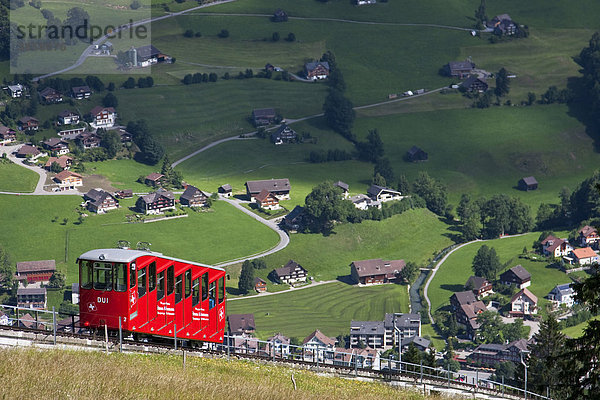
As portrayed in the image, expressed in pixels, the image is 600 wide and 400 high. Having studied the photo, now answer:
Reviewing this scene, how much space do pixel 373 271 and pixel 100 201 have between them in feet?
177

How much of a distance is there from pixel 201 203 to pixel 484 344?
68.4 m

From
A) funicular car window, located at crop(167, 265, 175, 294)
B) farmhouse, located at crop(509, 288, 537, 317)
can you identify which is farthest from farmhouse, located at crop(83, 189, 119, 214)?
funicular car window, located at crop(167, 265, 175, 294)

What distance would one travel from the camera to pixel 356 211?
19800 cm

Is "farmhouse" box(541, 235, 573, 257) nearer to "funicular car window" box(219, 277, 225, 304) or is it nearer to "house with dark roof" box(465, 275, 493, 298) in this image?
"house with dark roof" box(465, 275, 493, 298)

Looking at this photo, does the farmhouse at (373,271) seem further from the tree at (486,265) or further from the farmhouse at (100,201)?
the farmhouse at (100,201)

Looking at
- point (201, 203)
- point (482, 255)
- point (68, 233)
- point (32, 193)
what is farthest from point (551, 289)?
point (32, 193)

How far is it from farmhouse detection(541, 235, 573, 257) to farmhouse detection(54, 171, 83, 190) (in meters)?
92.4

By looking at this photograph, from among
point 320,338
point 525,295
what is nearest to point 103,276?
point 320,338

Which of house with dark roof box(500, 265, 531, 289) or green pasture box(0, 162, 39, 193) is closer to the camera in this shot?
house with dark roof box(500, 265, 531, 289)

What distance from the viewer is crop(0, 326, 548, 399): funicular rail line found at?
5075 cm

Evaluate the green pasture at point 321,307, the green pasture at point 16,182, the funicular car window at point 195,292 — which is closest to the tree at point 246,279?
the green pasture at point 321,307

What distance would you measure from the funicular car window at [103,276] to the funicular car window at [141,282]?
5.14 ft

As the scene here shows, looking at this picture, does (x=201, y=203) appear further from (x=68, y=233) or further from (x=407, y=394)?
(x=407, y=394)

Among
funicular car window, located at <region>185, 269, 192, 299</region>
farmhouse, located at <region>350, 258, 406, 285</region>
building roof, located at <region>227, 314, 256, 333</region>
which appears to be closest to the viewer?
funicular car window, located at <region>185, 269, 192, 299</region>
